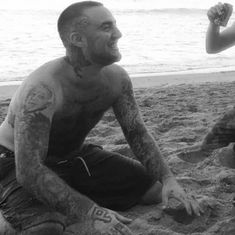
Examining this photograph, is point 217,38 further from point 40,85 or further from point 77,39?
point 40,85

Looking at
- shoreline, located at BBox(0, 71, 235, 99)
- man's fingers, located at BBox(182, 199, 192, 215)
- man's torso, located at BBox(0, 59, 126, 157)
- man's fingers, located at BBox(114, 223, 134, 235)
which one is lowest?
shoreline, located at BBox(0, 71, 235, 99)

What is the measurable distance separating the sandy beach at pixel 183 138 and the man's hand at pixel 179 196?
42 millimetres

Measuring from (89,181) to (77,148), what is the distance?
19 cm

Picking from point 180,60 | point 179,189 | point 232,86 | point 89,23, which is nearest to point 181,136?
point 179,189

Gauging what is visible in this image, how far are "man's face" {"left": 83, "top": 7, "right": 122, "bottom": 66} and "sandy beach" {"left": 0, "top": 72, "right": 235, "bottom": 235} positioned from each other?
0.79 m

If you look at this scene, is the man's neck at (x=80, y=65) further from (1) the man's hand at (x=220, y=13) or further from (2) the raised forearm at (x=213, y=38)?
(2) the raised forearm at (x=213, y=38)

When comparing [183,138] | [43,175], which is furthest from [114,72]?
[183,138]

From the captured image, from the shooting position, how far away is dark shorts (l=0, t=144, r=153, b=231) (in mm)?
2461

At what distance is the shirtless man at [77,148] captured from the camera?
2291 mm

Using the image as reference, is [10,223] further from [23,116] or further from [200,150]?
[200,150]

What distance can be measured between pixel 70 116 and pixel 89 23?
0.46 m

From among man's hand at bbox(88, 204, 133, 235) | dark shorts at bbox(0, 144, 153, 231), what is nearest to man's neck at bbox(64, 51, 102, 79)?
dark shorts at bbox(0, 144, 153, 231)

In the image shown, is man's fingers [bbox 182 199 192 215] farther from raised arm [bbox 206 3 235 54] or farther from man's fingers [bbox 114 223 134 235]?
raised arm [bbox 206 3 235 54]

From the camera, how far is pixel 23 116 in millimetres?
2367
